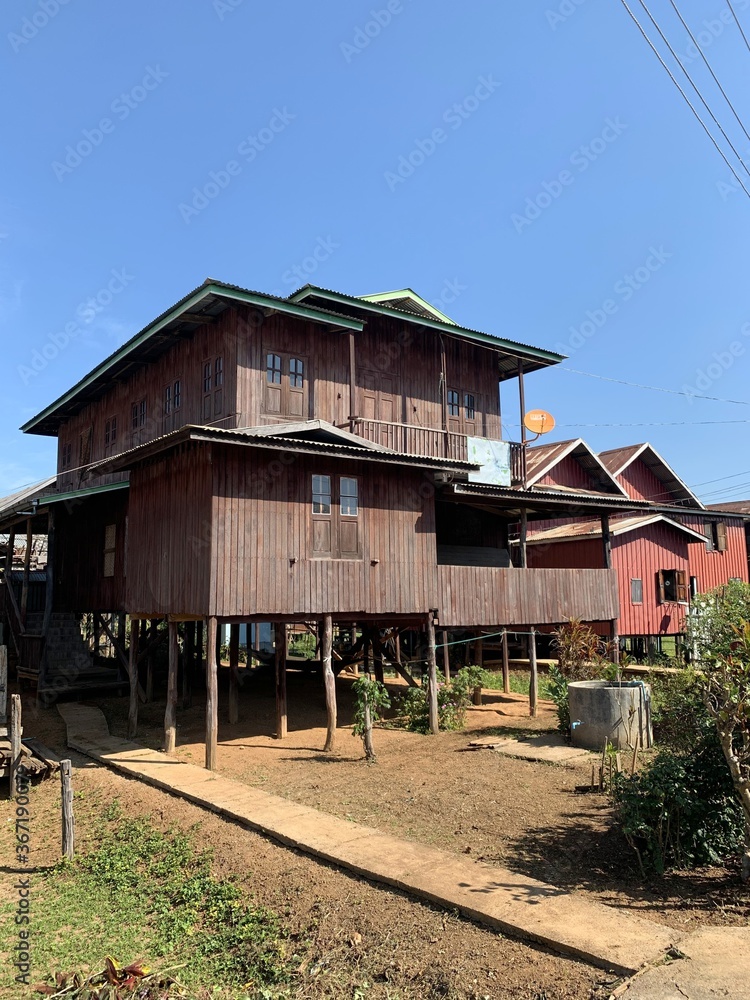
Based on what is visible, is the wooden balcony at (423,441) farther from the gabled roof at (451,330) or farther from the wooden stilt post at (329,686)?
the wooden stilt post at (329,686)

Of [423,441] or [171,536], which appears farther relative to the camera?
[423,441]

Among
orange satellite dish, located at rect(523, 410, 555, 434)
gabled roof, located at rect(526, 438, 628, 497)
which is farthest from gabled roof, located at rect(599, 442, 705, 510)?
orange satellite dish, located at rect(523, 410, 555, 434)

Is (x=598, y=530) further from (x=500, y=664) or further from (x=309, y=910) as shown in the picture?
(x=309, y=910)

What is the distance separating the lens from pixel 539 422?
23.6 m

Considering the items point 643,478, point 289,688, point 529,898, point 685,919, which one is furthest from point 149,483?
point 643,478

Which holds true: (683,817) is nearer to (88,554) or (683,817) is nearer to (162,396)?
(162,396)

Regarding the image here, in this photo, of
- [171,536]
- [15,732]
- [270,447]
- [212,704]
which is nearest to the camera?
[15,732]

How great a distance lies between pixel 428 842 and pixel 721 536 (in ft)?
92.0

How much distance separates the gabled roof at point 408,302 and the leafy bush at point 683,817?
14.4 m

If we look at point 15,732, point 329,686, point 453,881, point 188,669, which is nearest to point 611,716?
point 329,686

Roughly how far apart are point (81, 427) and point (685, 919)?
25744 mm

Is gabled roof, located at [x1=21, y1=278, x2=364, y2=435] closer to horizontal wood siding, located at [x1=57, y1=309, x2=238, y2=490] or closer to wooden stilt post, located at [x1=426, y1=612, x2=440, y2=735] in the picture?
horizontal wood siding, located at [x1=57, y1=309, x2=238, y2=490]

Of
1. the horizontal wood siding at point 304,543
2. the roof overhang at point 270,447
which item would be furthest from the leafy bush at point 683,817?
the roof overhang at point 270,447

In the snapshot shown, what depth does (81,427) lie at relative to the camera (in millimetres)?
27359
